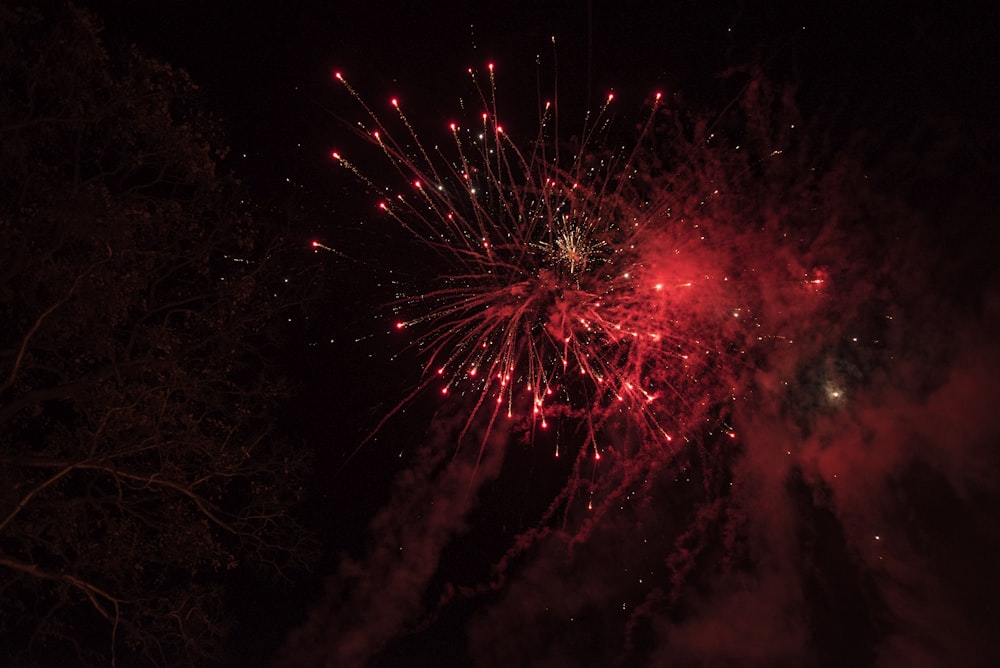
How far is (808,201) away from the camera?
918 centimetres

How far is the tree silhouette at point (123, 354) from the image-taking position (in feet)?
23.6

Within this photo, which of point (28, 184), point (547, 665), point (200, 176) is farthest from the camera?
point (547, 665)

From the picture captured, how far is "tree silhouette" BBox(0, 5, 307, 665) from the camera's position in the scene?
719cm

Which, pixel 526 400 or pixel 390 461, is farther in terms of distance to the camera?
pixel 390 461

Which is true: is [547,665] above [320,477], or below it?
below

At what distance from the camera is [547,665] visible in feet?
38.3

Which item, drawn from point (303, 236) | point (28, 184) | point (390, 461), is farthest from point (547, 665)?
point (28, 184)

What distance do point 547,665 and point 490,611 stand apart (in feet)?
4.16

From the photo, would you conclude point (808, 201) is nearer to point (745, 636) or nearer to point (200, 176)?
point (745, 636)

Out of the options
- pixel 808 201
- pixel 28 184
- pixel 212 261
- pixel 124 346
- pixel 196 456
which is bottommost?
pixel 196 456

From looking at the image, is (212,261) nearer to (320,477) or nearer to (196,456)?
(196,456)

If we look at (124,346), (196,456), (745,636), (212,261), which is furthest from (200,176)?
(745,636)

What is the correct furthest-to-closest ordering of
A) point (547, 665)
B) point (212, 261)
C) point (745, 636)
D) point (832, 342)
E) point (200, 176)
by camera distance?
point (547, 665), point (745, 636), point (832, 342), point (212, 261), point (200, 176)

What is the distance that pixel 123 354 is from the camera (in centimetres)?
828
